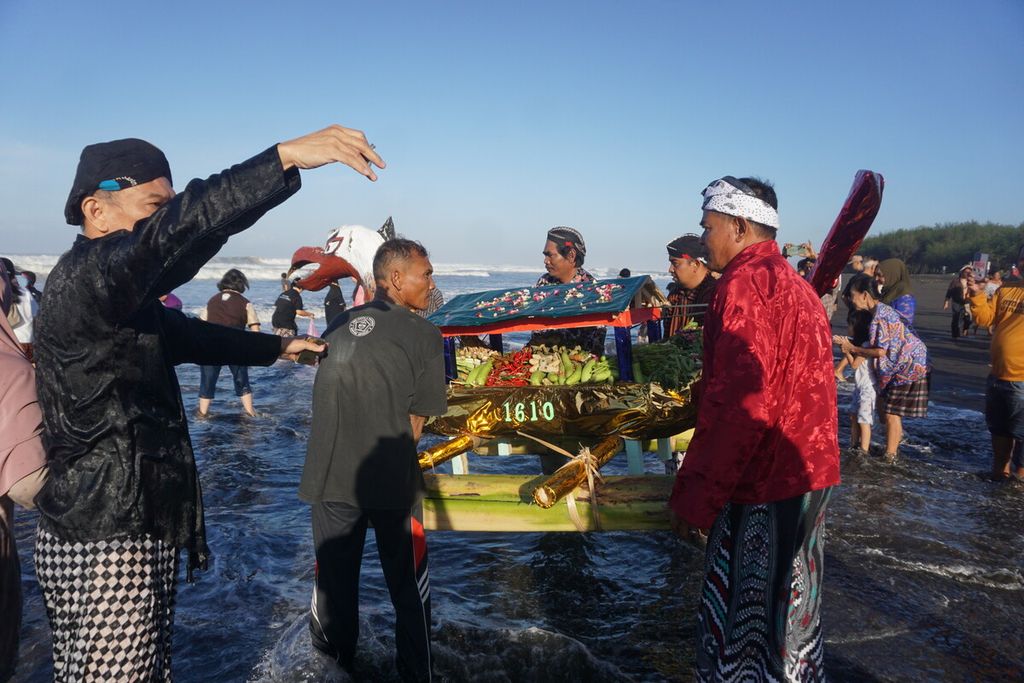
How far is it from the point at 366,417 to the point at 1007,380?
19.8 feet

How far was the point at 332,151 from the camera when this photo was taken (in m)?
1.75

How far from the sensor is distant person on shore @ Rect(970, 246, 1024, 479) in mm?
5984

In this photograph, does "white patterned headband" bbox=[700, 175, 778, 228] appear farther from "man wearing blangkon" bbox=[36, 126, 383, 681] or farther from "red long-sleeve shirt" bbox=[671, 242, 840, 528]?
"man wearing blangkon" bbox=[36, 126, 383, 681]

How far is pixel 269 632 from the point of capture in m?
3.99

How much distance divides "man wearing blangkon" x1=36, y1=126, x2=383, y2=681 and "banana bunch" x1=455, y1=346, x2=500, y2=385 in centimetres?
301

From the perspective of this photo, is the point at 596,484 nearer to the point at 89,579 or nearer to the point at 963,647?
the point at 963,647

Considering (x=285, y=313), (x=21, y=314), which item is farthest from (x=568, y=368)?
(x=285, y=313)

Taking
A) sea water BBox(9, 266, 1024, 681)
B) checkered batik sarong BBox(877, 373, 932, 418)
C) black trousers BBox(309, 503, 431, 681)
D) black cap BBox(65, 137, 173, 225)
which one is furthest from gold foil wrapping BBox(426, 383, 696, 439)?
checkered batik sarong BBox(877, 373, 932, 418)

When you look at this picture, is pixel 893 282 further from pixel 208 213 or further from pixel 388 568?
pixel 208 213

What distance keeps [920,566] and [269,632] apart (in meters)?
4.44

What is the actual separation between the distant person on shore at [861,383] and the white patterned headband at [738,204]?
5.40m

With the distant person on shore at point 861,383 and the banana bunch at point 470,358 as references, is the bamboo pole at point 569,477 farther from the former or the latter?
the distant person on shore at point 861,383

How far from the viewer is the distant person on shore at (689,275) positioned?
17.9 feet

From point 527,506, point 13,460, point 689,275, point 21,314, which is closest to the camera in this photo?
point 13,460
